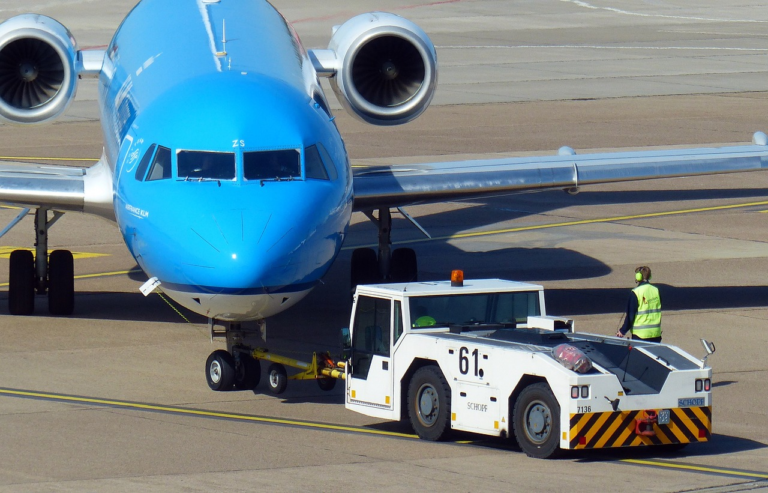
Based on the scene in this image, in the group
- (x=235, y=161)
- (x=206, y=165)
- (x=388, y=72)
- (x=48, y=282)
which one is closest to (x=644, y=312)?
(x=235, y=161)

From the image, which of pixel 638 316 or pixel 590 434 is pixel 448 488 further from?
pixel 638 316

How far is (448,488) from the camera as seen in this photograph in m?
12.3

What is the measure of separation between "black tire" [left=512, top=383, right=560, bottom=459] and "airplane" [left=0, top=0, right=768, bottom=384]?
339 cm

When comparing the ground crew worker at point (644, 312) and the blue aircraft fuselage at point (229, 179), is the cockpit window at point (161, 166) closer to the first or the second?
the blue aircraft fuselage at point (229, 179)

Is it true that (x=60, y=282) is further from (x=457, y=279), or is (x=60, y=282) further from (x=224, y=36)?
(x=457, y=279)

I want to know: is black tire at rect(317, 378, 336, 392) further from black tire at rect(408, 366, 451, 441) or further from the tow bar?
black tire at rect(408, 366, 451, 441)

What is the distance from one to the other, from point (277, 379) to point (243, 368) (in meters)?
0.48

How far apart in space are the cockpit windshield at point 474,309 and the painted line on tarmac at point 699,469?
276 centimetres

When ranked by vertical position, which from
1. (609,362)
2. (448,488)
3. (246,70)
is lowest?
(448,488)

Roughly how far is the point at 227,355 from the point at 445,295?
2989 millimetres

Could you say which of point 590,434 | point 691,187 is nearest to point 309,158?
point 590,434

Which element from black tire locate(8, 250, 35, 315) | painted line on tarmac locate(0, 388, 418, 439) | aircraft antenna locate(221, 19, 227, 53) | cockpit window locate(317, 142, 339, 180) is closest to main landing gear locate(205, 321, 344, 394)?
painted line on tarmac locate(0, 388, 418, 439)

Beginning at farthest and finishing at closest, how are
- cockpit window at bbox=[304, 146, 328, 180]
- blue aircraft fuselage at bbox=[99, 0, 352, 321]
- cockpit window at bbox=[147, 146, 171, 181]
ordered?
cockpit window at bbox=[304, 146, 328, 180] → cockpit window at bbox=[147, 146, 171, 181] → blue aircraft fuselage at bbox=[99, 0, 352, 321]

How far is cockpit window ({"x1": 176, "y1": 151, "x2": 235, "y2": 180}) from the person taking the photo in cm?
1625
